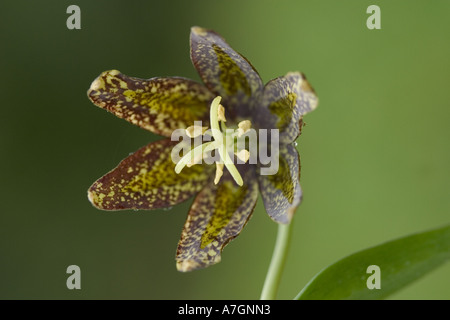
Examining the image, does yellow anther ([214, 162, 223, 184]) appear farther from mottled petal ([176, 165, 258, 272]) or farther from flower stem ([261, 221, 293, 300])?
flower stem ([261, 221, 293, 300])

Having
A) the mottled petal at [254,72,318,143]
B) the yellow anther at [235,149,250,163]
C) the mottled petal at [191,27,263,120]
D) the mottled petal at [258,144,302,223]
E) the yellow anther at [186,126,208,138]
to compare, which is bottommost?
the mottled petal at [258,144,302,223]

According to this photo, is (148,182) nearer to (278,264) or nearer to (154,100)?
(154,100)

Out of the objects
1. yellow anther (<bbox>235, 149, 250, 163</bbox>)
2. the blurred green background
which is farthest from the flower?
the blurred green background

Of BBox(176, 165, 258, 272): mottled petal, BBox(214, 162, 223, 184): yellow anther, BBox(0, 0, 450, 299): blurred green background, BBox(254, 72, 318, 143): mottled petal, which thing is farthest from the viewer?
BBox(0, 0, 450, 299): blurred green background

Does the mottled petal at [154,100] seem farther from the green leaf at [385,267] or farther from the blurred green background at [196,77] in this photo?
the blurred green background at [196,77]

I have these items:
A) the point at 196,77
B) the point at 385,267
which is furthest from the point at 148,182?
the point at 196,77
